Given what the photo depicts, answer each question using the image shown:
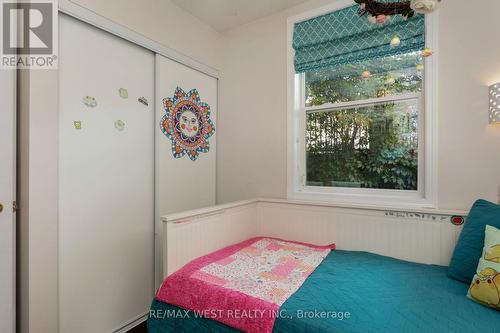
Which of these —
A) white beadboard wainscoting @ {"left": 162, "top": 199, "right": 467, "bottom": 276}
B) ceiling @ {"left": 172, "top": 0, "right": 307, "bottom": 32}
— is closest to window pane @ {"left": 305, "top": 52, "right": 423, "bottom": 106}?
ceiling @ {"left": 172, "top": 0, "right": 307, "bottom": 32}

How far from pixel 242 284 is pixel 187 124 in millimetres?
1458

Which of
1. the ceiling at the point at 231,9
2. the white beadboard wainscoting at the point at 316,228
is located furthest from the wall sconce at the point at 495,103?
the ceiling at the point at 231,9

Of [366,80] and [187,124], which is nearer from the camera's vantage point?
[366,80]

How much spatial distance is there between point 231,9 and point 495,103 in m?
2.01

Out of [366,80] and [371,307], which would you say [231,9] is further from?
[371,307]

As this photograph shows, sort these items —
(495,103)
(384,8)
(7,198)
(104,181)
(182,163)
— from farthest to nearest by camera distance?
(182,163)
(104,181)
(495,103)
(7,198)
(384,8)

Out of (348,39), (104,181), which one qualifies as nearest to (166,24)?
(104,181)

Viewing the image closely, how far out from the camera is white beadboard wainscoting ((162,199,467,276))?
1.60 metres

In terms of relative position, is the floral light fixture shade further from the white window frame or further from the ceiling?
the ceiling

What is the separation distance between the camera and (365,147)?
6.72 ft

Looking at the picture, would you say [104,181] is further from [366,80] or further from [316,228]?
[366,80]

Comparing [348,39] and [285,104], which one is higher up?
[348,39]

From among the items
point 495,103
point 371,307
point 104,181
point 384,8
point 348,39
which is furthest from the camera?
point 348,39

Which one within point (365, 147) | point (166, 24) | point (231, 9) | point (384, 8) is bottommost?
point (365, 147)
